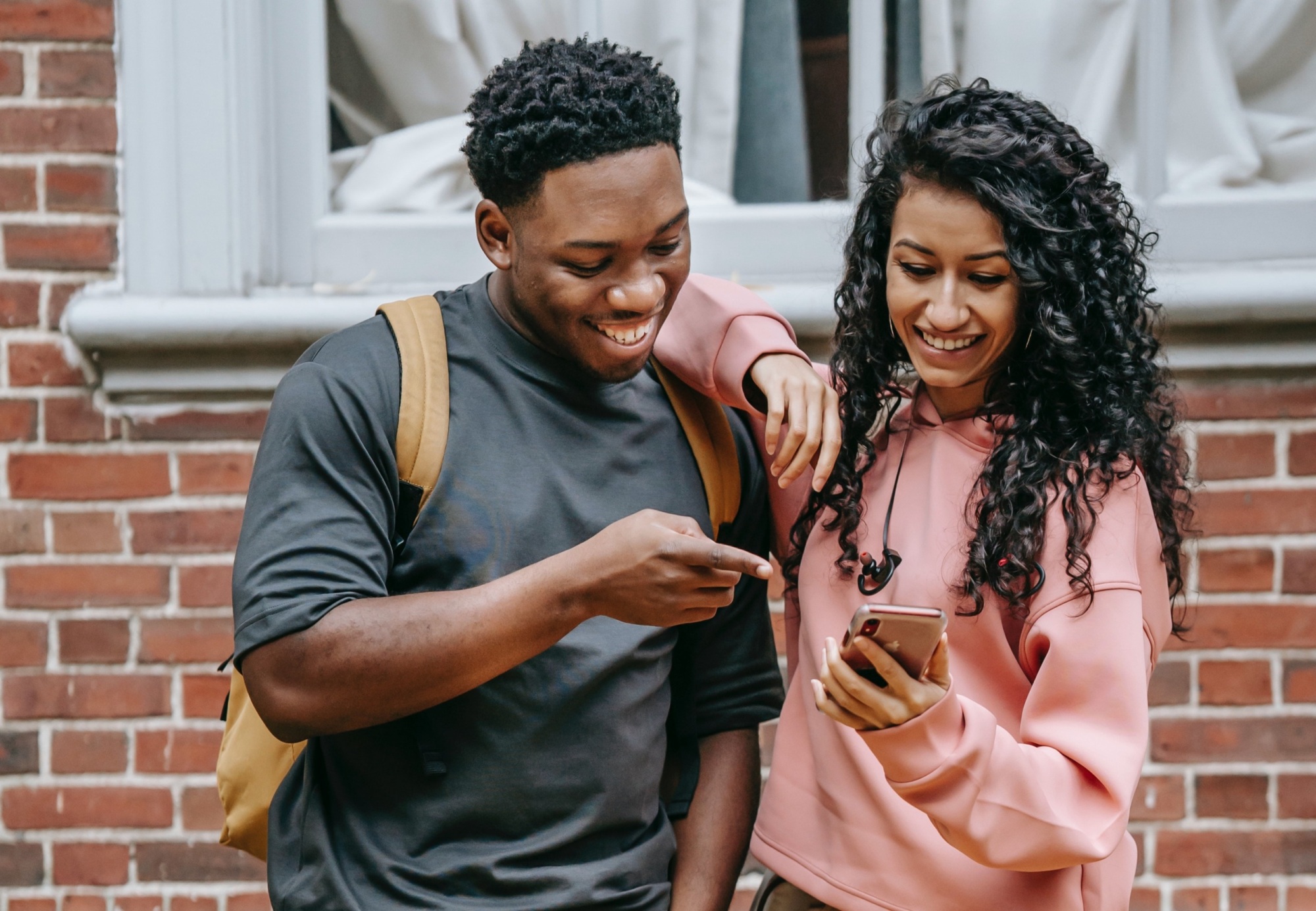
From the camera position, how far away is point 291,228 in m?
2.60

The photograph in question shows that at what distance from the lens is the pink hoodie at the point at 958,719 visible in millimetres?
1349

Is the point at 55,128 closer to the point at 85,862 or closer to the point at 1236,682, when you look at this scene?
the point at 85,862

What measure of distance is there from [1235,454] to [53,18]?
8.10 ft

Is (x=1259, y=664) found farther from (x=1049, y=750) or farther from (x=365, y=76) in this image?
(x=365, y=76)

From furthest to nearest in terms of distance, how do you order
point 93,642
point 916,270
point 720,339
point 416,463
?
1. point 93,642
2. point 720,339
3. point 916,270
4. point 416,463

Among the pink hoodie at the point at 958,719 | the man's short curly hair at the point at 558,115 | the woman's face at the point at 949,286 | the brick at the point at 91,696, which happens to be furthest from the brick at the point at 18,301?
the woman's face at the point at 949,286

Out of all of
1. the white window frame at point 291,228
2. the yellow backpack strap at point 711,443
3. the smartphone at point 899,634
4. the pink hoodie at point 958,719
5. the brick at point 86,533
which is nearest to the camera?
the smartphone at point 899,634

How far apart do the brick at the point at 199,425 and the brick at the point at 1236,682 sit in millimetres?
1961

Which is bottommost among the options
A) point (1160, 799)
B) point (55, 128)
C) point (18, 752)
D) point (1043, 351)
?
point (1160, 799)

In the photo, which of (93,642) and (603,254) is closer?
(603,254)

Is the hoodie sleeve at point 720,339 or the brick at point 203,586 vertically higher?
the hoodie sleeve at point 720,339

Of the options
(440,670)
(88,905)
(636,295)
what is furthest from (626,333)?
(88,905)

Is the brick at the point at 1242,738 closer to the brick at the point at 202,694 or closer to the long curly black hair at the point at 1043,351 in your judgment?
the long curly black hair at the point at 1043,351

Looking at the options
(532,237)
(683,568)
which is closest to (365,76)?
(532,237)
